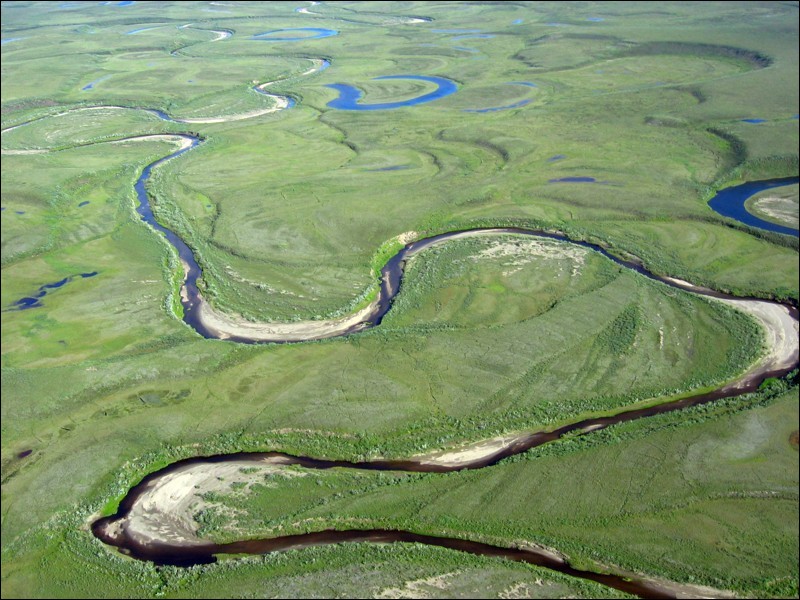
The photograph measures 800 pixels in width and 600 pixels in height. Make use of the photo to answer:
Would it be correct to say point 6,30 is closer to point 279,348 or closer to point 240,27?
point 240,27

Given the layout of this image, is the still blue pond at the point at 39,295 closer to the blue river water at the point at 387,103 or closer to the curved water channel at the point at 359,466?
the curved water channel at the point at 359,466

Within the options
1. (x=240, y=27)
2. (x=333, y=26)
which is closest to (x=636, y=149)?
(x=333, y=26)

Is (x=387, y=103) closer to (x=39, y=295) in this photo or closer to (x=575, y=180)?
(x=575, y=180)

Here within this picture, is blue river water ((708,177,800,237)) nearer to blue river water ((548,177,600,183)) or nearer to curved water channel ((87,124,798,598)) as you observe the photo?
blue river water ((548,177,600,183))

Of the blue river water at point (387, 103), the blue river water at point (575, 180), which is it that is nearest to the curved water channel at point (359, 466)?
the blue river water at point (575, 180)

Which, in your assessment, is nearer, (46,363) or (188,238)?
(46,363)

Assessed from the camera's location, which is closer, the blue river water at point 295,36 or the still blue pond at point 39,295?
the still blue pond at point 39,295
